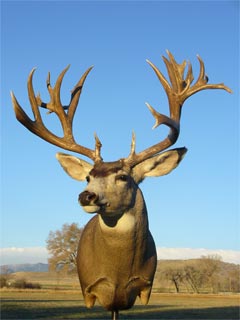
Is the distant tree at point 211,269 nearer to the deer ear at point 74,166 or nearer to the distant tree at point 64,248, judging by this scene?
the distant tree at point 64,248

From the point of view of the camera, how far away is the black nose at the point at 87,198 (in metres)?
5.59

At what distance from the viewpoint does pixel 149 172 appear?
22.1 feet

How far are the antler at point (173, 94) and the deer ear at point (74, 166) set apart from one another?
0.65 meters

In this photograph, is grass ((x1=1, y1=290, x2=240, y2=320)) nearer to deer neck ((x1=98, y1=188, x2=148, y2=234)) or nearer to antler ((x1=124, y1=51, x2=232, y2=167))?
antler ((x1=124, y1=51, x2=232, y2=167))

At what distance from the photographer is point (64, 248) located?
55.0 metres

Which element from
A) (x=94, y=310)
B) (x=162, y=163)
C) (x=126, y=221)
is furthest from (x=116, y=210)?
(x=94, y=310)

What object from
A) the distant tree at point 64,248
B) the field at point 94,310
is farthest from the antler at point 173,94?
the distant tree at point 64,248

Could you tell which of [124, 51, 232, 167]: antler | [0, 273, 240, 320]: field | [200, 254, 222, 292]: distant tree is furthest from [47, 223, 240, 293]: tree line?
[124, 51, 232, 167]: antler

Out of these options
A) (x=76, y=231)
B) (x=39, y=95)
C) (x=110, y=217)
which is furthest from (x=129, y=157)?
(x=76, y=231)

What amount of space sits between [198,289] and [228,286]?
8733 millimetres

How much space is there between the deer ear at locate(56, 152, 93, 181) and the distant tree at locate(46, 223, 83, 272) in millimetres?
43991

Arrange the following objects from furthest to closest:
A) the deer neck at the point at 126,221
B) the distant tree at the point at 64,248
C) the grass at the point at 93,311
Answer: the distant tree at the point at 64,248
the grass at the point at 93,311
the deer neck at the point at 126,221

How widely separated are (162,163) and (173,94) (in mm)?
1223

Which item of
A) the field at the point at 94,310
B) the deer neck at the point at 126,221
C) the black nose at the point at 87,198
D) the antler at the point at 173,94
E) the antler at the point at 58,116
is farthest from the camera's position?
the field at the point at 94,310
